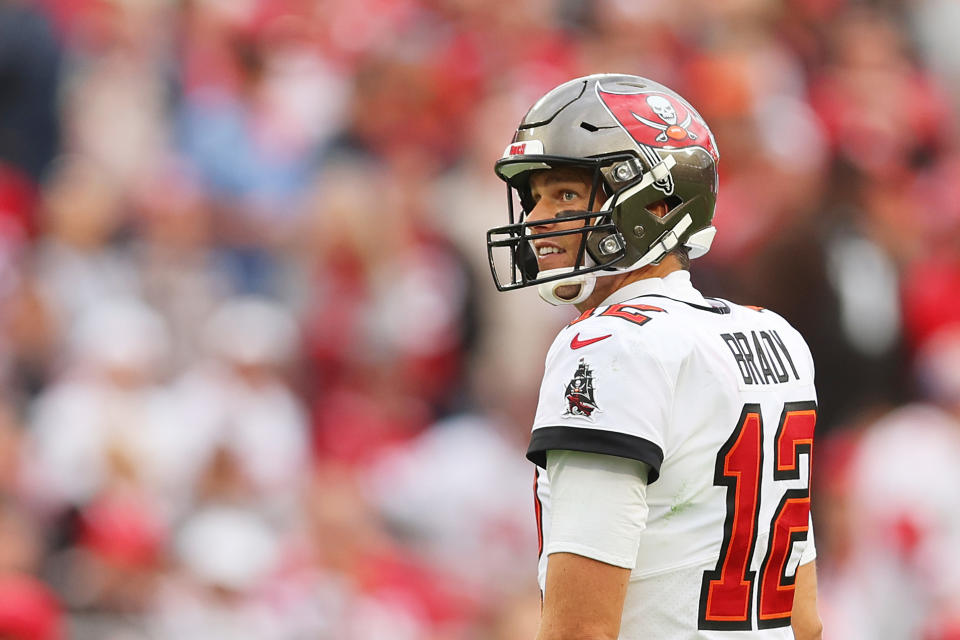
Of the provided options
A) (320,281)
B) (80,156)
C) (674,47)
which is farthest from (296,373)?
(674,47)

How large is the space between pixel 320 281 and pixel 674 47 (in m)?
3.54

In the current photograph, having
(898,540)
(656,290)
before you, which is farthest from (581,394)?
(898,540)

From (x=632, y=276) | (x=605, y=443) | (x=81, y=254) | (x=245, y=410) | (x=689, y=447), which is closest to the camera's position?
(x=605, y=443)

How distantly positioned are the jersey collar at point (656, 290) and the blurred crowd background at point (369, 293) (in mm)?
3427

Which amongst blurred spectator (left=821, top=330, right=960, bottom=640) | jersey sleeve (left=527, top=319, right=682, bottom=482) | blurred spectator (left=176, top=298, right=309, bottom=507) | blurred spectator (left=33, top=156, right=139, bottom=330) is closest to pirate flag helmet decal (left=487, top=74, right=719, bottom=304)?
jersey sleeve (left=527, top=319, right=682, bottom=482)

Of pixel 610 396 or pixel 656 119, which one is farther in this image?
pixel 656 119

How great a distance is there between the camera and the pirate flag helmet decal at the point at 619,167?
3.55 metres

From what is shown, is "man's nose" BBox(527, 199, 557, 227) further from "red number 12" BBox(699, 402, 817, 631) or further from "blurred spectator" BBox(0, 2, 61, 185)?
"blurred spectator" BBox(0, 2, 61, 185)

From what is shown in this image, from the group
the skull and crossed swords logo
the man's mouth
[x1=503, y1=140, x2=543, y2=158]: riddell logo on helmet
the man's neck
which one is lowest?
the man's neck

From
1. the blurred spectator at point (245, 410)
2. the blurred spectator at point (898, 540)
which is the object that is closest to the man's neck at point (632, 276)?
the blurred spectator at point (898, 540)

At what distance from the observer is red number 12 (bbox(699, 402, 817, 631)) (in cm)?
333

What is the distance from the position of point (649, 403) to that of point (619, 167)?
0.63m

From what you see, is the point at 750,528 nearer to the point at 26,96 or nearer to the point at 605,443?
the point at 605,443

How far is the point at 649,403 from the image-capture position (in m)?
3.20
